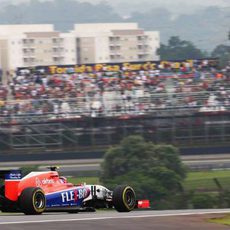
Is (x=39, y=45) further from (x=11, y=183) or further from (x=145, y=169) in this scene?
(x=11, y=183)

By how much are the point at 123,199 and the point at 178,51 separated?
15681cm

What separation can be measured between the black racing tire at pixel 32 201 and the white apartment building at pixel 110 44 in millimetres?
161926

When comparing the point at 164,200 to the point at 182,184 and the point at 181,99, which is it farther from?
the point at 181,99

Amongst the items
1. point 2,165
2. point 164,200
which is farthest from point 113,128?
point 164,200

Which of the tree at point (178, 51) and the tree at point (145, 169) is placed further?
the tree at point (178, 51)

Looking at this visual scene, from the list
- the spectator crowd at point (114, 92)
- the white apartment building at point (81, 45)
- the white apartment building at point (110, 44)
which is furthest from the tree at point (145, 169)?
the white apartment building at point (110, 44)

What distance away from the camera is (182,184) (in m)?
44.1

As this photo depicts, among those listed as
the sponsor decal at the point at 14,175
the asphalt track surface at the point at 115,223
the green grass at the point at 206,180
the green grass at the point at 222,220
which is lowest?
the green grass at the point at 206,180

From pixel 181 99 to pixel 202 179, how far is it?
20022 mm

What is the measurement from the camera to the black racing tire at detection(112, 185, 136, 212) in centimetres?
1719

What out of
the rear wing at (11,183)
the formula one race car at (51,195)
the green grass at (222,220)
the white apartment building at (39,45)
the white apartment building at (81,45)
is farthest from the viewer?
the white apartment building at (81,45)

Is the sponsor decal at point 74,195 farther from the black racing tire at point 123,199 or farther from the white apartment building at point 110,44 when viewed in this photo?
the white apartment building at point 110,44

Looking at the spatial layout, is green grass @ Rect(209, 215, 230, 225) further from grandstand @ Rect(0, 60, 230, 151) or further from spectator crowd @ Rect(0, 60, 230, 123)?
spectator crowd @ Rect(0, 60, 230, 123)

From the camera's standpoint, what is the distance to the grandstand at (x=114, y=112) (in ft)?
200
